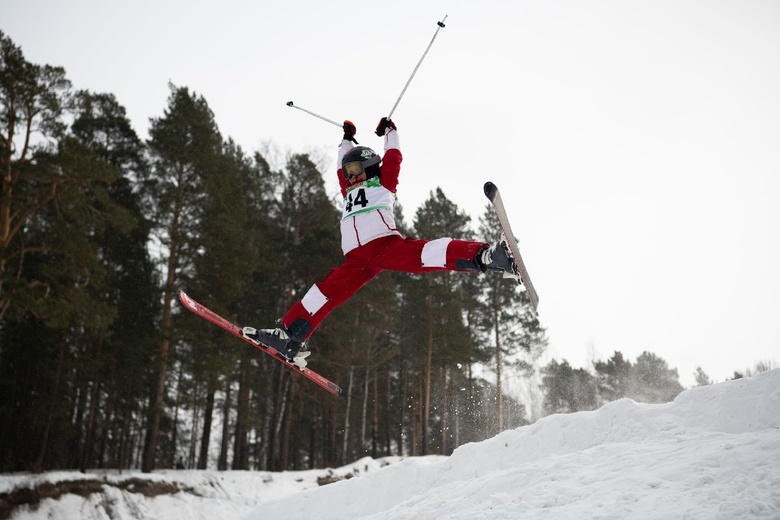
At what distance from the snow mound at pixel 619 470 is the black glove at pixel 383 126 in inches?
145

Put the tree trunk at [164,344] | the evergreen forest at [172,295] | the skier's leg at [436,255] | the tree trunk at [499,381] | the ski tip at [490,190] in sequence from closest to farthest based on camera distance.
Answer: the ski tip at [490,190]
the skier's leg at [436,255]
the evergreen forest at [172,295]
the tree trunk at [164,344]
the tree trunk at [499,381]

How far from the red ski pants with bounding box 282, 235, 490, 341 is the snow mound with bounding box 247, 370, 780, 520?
221 centimetres

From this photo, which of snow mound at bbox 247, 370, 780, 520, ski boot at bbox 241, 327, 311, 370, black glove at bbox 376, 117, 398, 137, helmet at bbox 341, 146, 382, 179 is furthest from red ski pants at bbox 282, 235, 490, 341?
snow mound at bbox 247, 370, 780, 520

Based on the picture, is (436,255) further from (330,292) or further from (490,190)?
(330,292)

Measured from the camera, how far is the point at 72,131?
1659cm

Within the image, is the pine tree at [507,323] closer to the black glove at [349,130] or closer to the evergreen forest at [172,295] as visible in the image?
the evergreen forest at [172,295]

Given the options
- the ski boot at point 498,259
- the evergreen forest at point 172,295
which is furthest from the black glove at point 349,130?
the evergreen forest at point 172,295

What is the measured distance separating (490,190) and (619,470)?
3109mm

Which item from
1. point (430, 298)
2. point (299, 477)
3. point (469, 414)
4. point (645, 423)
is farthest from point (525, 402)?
point (645, 423)

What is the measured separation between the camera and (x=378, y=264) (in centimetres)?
462

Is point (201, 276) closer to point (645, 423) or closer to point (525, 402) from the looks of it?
point (645, 423)

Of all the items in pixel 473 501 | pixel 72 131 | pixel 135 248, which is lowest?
pixel 473 501

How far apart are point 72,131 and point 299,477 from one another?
44.8 feet

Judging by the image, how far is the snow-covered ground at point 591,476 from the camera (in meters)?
3.81
